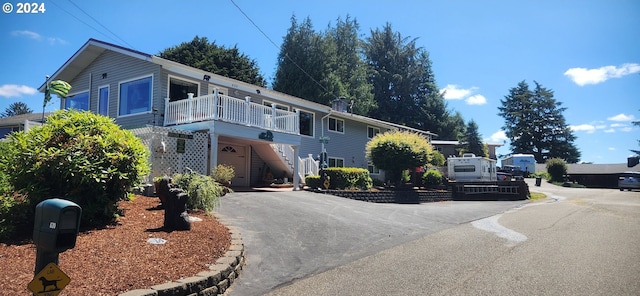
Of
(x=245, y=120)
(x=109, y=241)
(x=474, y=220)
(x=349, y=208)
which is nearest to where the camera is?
(x=109, y=241)

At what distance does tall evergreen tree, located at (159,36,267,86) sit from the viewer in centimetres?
3635

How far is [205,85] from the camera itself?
17.5 metres

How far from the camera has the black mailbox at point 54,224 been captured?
2.93 m

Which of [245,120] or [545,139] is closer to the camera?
[245,120]

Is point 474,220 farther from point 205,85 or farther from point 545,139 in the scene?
point 545,139

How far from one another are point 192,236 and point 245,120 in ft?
30.2

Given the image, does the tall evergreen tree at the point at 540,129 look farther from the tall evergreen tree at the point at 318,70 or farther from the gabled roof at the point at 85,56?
the gabled roof at the point at 85,56

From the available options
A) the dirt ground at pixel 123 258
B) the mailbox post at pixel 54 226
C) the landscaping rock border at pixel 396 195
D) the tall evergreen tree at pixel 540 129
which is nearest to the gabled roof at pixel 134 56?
the landscaping rock border at pixel 396 195

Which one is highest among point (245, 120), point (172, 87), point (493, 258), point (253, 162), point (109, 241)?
point (172, 87)

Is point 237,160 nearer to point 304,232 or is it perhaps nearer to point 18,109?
point 304,232

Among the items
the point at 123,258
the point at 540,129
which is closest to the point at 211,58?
the point at 123,258

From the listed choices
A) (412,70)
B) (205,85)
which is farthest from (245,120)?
(412,70)

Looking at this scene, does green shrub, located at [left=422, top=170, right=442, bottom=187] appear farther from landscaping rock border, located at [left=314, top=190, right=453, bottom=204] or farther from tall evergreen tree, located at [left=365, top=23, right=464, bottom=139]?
tall evergreen tree, located at [left=365, top=23, right=464, bottom=139]

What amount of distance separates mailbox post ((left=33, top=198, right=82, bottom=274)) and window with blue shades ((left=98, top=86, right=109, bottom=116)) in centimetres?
1667
